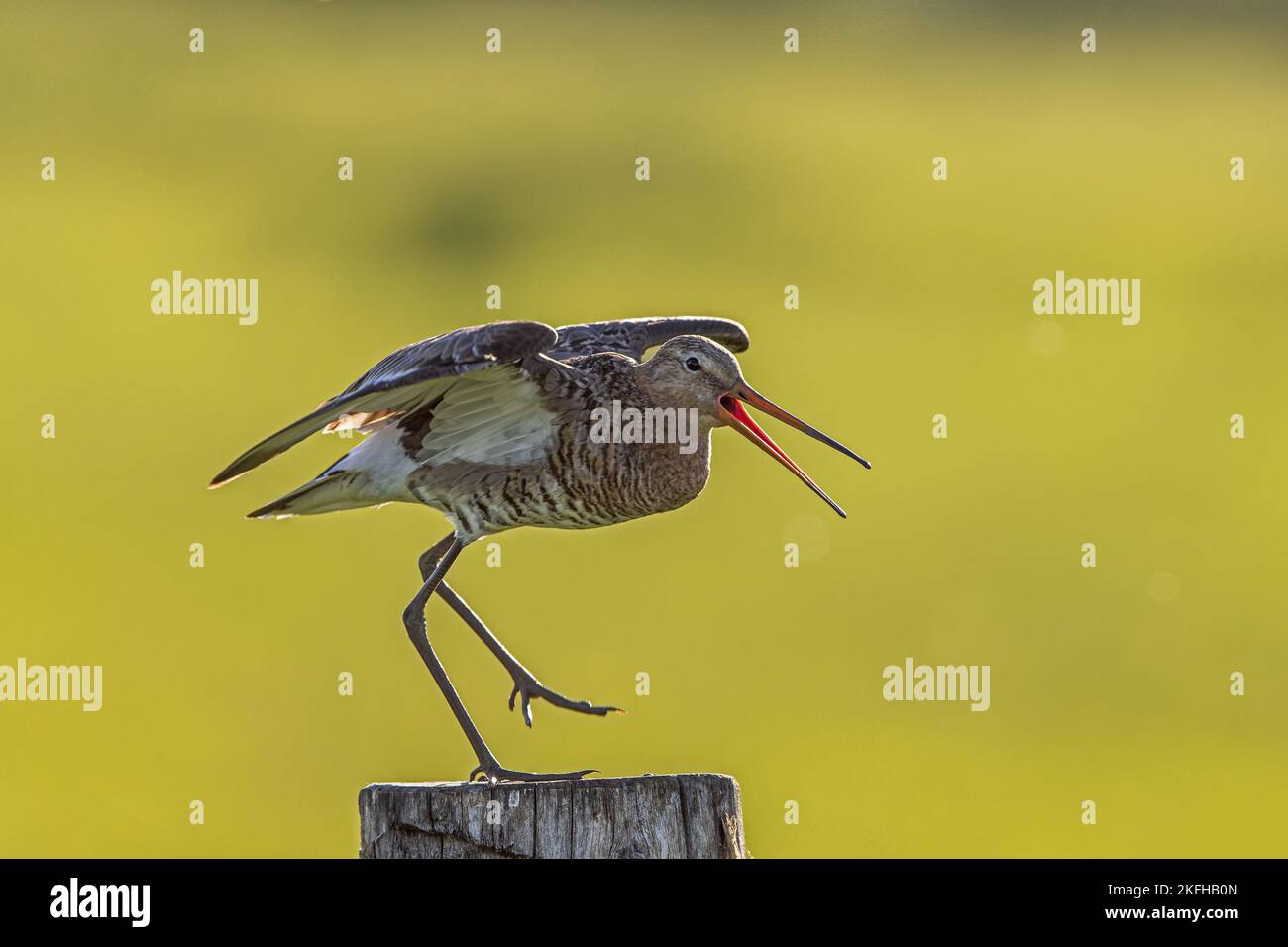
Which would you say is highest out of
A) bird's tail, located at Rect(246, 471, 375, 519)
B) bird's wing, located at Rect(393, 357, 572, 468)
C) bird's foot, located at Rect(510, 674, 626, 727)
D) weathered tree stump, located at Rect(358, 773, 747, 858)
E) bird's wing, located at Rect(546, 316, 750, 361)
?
bird's wing, located at Rect(546, 316, 750, 361)

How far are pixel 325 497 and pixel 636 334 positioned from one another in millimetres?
2279

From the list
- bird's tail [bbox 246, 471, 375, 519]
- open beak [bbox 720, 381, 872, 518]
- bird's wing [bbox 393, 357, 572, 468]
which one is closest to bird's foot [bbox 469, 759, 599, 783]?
bird's wing [bbox 393, 357, 572, 468]

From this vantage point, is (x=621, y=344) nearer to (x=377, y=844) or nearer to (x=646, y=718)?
(x=377, y=844)

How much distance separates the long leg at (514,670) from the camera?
10750 mm

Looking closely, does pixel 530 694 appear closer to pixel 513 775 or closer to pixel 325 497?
pixel 513 775

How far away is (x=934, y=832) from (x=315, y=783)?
35.3 feet

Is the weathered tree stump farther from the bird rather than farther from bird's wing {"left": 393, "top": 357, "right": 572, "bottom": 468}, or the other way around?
bird's wing {"left": 393, "top": 357, "right": 572, "bottom": 468}

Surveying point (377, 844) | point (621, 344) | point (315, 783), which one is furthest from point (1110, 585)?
point (377, 844)

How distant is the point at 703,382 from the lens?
428 inches

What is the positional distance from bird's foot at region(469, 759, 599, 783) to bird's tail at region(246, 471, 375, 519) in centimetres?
192

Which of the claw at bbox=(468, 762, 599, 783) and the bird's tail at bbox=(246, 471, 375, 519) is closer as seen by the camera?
the claw at bbox=(468, 762, 599, 783)

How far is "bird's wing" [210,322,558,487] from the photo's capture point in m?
9.59

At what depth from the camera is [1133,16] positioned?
90.3 metres

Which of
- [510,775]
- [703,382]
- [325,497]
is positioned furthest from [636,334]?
[510,775]
